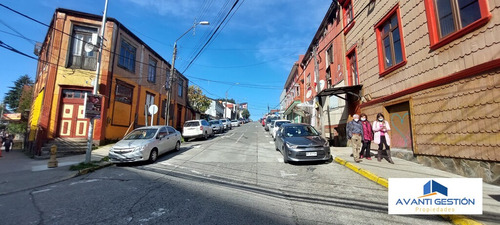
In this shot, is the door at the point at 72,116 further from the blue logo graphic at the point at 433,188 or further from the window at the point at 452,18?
the window at the point at 452,18

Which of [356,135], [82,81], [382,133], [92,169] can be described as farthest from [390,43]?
[82,81]

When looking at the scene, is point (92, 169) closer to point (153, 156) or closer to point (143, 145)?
point (143, 145)

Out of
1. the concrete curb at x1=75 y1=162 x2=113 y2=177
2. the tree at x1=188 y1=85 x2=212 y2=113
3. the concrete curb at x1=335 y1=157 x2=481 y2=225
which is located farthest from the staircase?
the tree at x1=188 y1=85 x2=212 y2=113

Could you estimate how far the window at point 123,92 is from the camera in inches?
599

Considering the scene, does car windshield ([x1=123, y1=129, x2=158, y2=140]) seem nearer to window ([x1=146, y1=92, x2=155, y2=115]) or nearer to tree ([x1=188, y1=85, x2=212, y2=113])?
window ([x1=146, y1=92, x2=155, y2=115])

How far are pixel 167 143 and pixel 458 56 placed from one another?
11358 millimetres

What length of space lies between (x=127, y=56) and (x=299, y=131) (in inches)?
561

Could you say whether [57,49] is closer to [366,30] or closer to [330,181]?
[330,181]

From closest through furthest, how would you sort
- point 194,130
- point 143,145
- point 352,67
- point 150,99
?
point 143,145
point 352,67
point 194,130
point 150,99

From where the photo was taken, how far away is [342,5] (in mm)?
13914

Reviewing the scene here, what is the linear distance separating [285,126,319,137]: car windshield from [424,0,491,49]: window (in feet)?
16.3

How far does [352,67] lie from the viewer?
13.1m

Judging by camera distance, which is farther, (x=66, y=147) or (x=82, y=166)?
(x=66, y=147)

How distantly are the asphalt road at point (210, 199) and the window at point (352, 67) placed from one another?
7.21 metres
